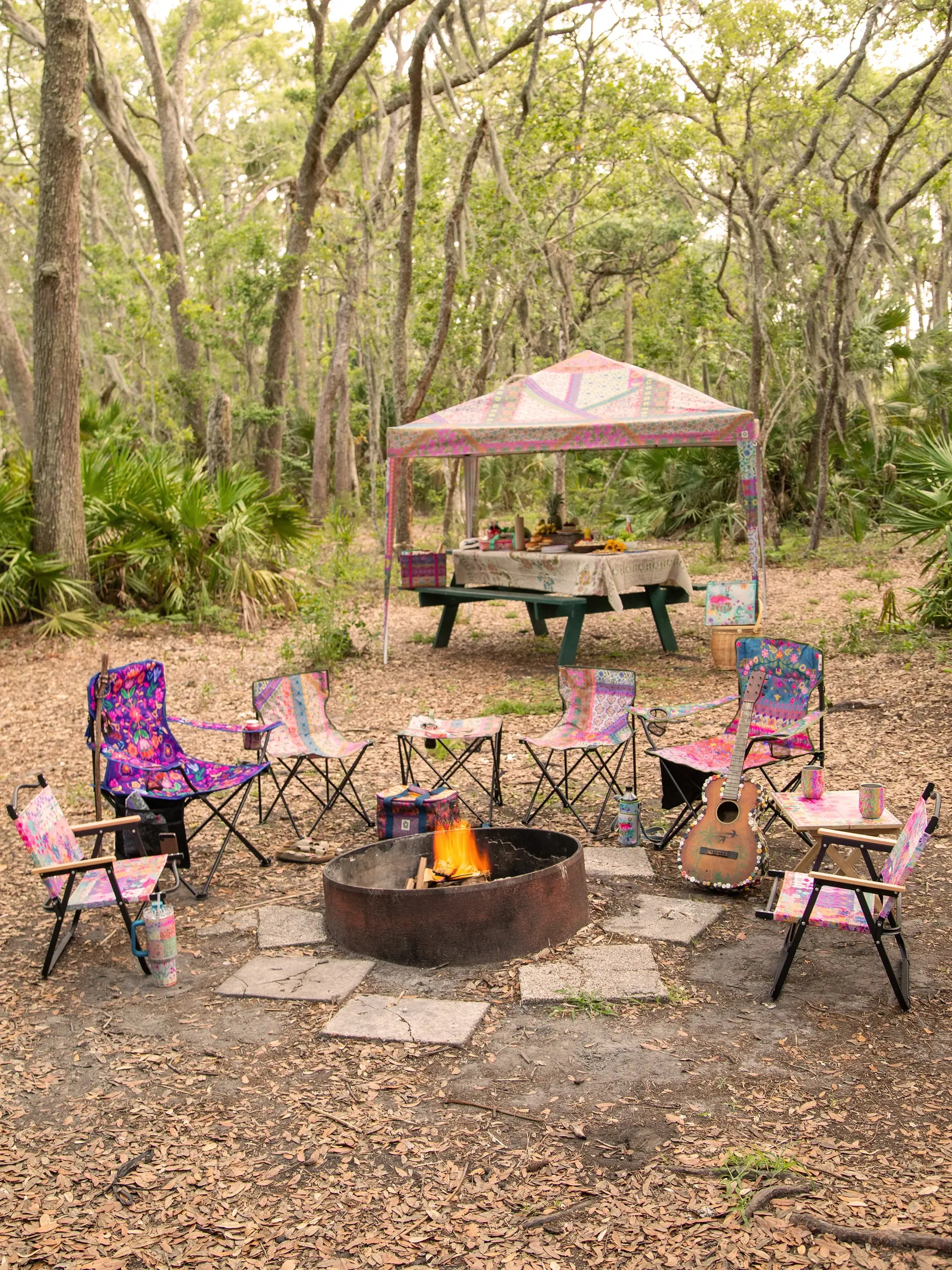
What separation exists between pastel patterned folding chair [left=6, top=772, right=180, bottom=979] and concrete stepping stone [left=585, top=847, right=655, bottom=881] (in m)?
1.74

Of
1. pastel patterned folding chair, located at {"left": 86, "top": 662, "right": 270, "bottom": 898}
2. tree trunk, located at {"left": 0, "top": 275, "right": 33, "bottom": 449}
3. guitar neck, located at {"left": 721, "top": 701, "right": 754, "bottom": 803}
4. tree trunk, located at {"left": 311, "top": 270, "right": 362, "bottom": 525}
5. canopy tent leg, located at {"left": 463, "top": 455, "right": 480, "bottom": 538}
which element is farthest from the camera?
tree trunk, located at {"left": 311, "top": 270, "right": 362, "bottom": 525}

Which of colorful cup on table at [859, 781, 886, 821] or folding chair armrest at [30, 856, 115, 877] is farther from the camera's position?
colorful cup on table at [859, 781, 886, 821]

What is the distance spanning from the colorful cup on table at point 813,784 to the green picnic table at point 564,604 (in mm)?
4361

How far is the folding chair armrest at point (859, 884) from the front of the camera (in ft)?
Result: 11.7

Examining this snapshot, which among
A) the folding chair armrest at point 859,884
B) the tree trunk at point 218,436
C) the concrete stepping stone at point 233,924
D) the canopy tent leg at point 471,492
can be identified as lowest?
the concrete stepping stone at point 233,924

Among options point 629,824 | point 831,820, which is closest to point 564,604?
point 629,824

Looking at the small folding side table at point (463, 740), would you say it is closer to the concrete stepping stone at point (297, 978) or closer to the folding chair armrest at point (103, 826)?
the concrete stepping stone at point (297, 978)

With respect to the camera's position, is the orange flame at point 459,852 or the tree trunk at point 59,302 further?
the tree trunk at point 59,302

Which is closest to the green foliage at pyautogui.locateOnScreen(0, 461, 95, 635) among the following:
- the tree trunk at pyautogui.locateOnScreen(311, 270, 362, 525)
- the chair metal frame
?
the chair metal frame

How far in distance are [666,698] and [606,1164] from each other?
550 centimetres

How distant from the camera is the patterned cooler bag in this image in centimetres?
497

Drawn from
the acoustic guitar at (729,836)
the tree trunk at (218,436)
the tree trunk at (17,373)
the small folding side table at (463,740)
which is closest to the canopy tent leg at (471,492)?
the tree trunk at (218,436)

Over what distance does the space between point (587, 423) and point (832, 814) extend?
17.5 ft

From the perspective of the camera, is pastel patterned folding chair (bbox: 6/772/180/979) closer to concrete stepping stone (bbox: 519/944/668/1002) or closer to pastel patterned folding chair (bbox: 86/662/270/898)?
pastel patterned folding chair (bbox: 86/662/270/898)
